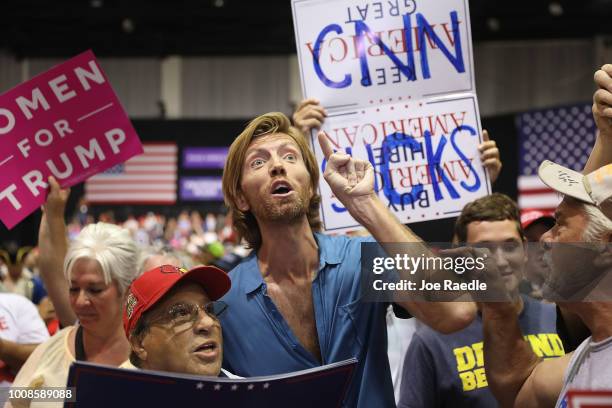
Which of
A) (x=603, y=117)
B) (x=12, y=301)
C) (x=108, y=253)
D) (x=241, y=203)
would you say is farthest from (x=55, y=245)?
(x=603, y=117)

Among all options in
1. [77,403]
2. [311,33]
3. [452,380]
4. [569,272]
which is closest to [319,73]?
[311,33]

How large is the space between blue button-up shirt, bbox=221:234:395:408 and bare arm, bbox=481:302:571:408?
0.31m

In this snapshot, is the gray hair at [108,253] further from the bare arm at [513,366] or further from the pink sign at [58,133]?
the bare arm at [513,366]

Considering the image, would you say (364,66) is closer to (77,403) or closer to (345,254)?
(345,254)

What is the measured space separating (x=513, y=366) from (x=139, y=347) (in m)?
1.06

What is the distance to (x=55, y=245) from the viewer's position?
361cm

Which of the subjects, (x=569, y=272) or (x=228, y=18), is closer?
(x=569, y=272)

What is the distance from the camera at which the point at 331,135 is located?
3363 millimetres

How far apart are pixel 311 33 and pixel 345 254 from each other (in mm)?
1090

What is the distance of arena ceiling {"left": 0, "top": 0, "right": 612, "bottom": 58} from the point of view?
64.5 ft

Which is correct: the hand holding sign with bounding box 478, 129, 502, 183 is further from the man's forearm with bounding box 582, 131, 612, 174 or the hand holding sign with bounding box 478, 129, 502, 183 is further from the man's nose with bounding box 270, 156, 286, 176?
the man's nose with bounding box 270, 156, 286, 176

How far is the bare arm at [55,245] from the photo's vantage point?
3.55 metres

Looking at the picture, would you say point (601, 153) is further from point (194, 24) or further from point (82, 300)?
point (194, 24)

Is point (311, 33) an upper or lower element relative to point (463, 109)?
upper
